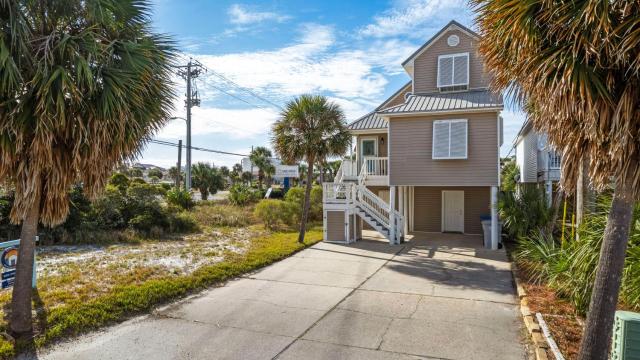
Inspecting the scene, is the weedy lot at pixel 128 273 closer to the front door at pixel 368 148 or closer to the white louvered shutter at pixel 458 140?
the front door at pixel 368 148

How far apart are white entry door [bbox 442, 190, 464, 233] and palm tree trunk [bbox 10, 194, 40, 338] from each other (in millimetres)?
15724

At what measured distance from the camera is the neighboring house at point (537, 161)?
1495 cm

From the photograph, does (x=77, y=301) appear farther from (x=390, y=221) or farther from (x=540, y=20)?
(x=390, y=221)

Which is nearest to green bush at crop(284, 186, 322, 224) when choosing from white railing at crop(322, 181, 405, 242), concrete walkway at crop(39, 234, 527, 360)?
white railing at crop(322, 181, 405, 242)

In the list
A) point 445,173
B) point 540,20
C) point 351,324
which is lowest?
point 351,324

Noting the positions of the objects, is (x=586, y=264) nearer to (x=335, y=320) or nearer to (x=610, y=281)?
(x=610, y=281)

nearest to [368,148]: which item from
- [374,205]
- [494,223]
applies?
[374,205]

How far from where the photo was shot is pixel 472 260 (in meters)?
11.6

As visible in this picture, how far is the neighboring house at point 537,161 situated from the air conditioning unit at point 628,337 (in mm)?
8645

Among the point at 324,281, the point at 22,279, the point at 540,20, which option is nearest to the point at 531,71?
the point at 540,20

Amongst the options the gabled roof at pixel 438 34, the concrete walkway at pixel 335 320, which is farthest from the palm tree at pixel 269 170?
the concrete walkway at pixel 335 320

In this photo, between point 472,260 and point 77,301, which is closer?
point 77,301

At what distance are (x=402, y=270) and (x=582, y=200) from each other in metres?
4.55

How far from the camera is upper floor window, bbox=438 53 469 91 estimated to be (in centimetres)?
1511
